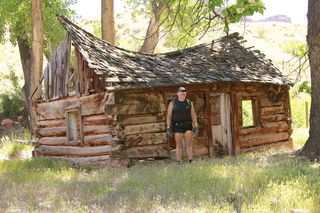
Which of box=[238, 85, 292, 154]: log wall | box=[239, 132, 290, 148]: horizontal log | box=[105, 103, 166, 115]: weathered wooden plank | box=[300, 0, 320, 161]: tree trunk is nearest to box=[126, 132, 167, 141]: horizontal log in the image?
box=[105, 103, 166, 115]: weathered wooden plank

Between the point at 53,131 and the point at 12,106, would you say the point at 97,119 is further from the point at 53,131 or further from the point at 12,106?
the point at 12,106

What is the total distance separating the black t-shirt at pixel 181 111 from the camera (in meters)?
8.38

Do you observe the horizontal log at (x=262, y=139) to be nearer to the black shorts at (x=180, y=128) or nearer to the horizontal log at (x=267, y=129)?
the horizontal log at (x=267, y=129)

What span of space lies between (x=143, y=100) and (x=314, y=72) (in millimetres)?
4318

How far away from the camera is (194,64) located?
37.9 ft

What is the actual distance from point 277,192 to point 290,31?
5472cm

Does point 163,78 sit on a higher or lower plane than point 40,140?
higher

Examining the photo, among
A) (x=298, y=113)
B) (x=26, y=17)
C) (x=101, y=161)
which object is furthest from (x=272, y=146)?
(x=26, y=17)

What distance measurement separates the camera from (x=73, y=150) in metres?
10.8

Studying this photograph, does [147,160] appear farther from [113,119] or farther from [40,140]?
[40,140]

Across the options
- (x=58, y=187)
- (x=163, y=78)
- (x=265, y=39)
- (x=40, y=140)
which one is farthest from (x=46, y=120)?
(x=265, y=39)

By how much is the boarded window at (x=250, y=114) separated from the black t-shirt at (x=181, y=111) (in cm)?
412

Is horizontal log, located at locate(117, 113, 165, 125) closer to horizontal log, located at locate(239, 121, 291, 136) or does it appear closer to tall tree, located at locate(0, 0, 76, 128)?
horizontal log, located at locate(239, 121, 291, 136)

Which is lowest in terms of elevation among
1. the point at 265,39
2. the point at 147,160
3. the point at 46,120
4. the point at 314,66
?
the point at 147,160
